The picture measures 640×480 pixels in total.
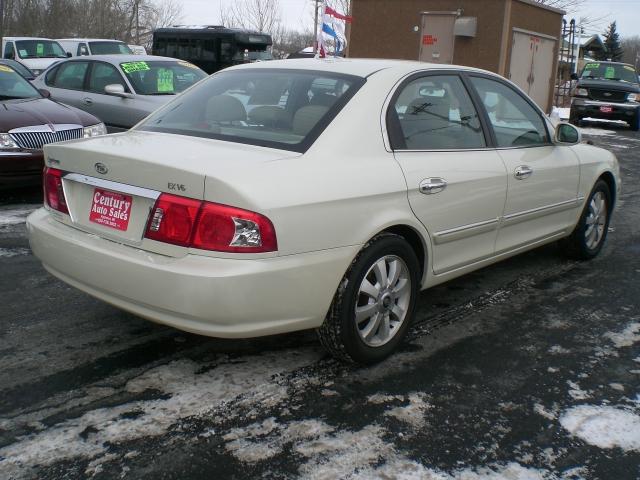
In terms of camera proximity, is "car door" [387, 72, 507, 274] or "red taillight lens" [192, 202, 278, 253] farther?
"car door" [387, 72, 507, 274]

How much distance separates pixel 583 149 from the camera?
5.34 m

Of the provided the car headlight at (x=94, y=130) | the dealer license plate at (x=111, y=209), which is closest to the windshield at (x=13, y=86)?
the car headlight at (x=94, y=130)

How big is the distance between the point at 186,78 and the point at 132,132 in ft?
21.2

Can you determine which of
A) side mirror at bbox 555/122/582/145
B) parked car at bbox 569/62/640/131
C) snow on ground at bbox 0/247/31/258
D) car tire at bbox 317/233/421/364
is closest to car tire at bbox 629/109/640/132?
parked car at bbox 569/62/640/131

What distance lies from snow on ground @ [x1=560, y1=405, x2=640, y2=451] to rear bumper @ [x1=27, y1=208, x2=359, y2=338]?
120 cm

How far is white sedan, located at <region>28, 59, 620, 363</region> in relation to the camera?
114 inches

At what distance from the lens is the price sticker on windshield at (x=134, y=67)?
9.59 meters

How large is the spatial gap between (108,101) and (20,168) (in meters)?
2.89

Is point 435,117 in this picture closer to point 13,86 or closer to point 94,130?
point 94,130

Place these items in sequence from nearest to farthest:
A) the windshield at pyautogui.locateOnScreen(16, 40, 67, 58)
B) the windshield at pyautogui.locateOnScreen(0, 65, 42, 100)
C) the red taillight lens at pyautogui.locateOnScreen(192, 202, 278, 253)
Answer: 1. the red taillight lens at pyautogui.locateOnScreen(192, 202, 278, 253)
2. the windshield at pyautogui.locateOnScreen(0, 65, 42, 100)
3. the windshield at pyautogui.locateOnScreen(16, 40, 67, 58)

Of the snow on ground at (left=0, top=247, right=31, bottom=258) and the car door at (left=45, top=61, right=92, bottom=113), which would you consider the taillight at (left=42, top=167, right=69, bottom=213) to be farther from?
the car door at (left=45, top=61, right=92, bottom=113)

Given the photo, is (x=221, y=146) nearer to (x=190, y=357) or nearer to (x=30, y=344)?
(x=190, y=357)

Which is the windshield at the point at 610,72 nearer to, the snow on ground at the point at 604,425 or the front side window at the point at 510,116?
the front side window at the point at 510,116

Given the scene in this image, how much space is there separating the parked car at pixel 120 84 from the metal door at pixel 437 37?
28.7 feet
